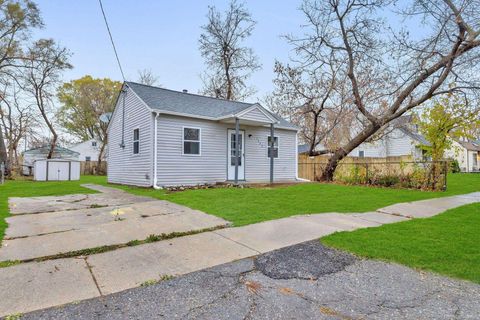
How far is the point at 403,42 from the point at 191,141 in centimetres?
809

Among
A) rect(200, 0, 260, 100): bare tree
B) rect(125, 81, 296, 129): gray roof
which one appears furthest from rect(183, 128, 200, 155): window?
rect(200, 0, 260, 100): bare tree

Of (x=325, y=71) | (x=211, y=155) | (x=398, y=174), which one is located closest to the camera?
(x=398, y=174)

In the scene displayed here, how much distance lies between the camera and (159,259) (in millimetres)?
3250

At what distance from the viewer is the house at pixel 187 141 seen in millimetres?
10250

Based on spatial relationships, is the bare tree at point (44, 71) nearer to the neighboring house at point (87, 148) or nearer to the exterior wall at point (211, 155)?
the neighboring house at point (87, 148)

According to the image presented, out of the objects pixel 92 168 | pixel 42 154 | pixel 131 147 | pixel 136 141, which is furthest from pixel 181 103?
pixel 42 154

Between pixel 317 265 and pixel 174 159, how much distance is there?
8154 millimetres

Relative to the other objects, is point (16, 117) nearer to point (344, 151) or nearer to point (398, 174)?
point (344, 151)

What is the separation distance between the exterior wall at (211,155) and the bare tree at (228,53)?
11.1 meters

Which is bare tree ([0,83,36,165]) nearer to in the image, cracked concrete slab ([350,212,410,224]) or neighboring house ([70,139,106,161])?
neighboring house ([70,139,106,161])

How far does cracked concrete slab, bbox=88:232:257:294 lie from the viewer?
274 cm

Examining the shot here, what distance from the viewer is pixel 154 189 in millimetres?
9758

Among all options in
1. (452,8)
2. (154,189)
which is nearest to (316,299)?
(154,189)

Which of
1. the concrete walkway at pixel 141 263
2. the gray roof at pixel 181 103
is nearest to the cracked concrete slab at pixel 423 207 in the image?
the concrete walkway at pixel 141 263
